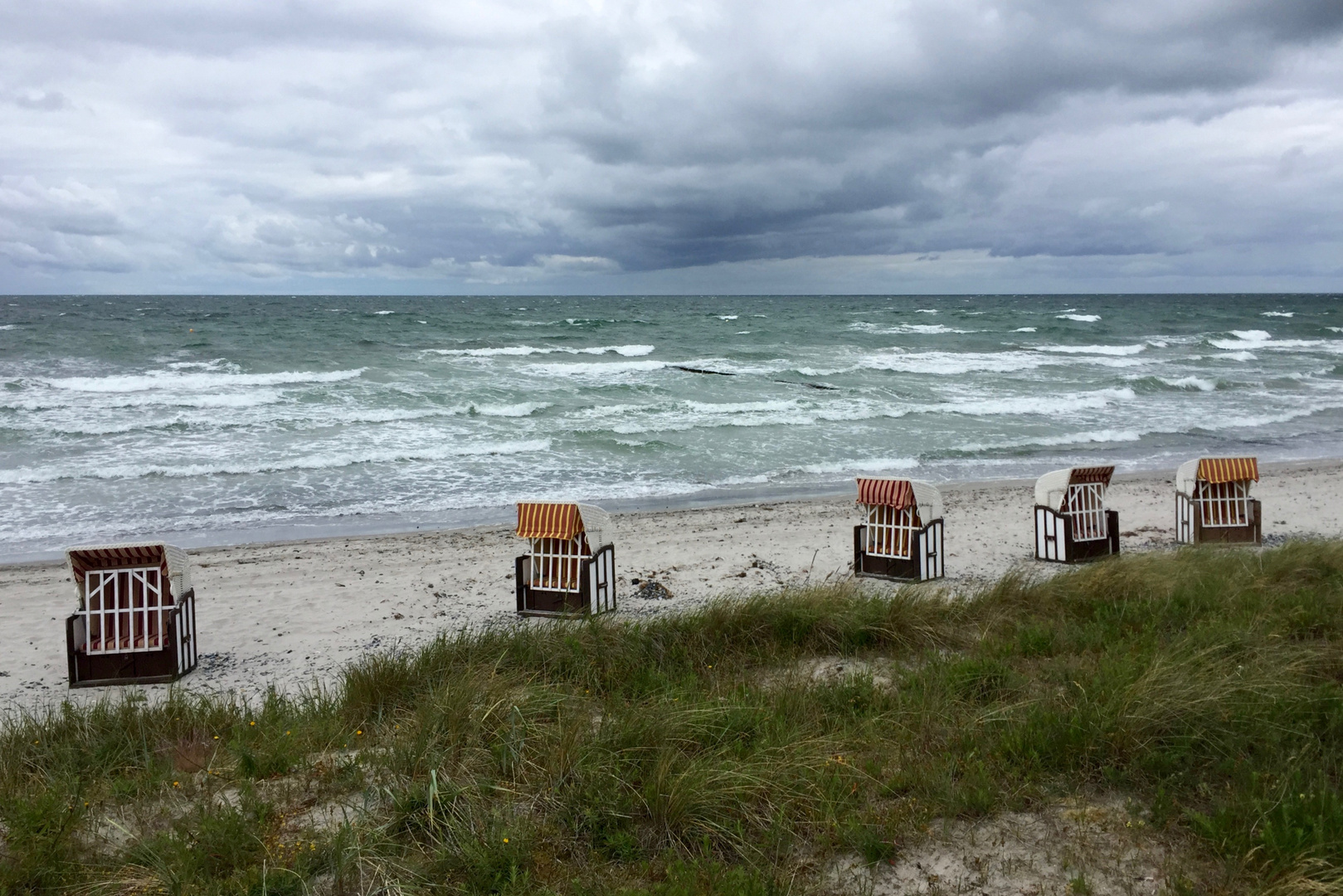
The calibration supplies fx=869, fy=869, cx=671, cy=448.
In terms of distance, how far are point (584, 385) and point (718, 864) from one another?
83.4 ft

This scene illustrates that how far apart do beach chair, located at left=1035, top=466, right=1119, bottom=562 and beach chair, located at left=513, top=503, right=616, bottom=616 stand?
15.1 ft

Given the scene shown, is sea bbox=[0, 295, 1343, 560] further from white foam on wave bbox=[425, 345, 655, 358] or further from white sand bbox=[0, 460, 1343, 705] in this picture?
white sand bbox=[0, 460, 1343, 705]

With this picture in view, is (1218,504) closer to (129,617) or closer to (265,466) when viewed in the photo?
(129,617)

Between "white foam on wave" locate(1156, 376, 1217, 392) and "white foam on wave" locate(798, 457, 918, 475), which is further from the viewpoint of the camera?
"white foam on wave" locate(1156, 376, 1217, 392)

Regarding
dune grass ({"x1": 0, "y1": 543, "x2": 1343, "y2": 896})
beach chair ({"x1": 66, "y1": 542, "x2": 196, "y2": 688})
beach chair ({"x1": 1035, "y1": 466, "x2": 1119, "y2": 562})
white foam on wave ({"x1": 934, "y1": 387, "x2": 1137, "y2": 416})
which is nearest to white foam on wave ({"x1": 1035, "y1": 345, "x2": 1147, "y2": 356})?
white foam on wave ({"x1": 934, "y1": 387, "x2": 1137, "y2": 416})

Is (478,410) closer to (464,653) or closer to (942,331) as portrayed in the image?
(464,653)

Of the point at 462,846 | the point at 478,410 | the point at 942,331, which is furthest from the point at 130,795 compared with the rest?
the point at 942,331

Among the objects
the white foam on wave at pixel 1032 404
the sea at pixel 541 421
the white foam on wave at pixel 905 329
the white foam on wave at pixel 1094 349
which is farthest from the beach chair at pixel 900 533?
the white foam on wave at pixel 905 329

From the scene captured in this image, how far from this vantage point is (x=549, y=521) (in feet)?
25.7

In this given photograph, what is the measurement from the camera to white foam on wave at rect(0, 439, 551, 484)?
15.2 metres

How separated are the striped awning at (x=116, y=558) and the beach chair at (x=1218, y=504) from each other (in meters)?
9.80

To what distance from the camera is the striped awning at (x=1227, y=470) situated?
30.3ft

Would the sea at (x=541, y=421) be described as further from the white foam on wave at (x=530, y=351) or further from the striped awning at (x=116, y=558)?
the striped awning at (x=116, y=558)

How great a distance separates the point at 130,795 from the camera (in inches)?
156
